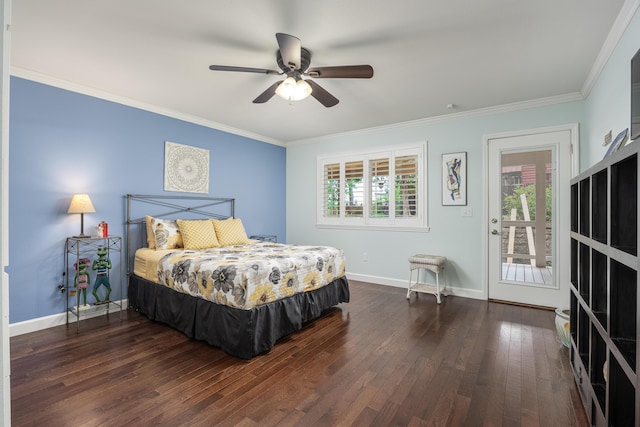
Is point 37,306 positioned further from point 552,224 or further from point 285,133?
point 552,224

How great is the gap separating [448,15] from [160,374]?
10.5 feet

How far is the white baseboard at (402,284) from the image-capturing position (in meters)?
4.11

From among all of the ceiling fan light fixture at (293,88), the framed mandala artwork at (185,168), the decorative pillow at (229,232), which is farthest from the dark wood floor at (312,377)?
the ceiling fan light fixture at (293,88)

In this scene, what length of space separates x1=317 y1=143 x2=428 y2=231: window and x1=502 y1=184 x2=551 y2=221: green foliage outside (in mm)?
1022

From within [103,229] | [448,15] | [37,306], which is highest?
[448,15]

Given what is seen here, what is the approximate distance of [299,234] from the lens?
5824 millimetres

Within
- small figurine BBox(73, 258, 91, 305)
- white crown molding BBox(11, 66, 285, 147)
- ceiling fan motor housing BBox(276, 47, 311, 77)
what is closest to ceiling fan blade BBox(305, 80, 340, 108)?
ceiling fan motor housing BBox(276, 47, 311, 77)

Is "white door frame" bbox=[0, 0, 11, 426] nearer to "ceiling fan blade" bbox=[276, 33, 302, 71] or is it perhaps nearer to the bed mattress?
"ceiling fan blade" bbox=[276, 33, 302, 71]

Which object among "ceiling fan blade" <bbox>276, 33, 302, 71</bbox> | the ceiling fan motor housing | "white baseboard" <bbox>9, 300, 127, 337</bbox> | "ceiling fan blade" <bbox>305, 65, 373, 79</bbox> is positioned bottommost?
"white baseboard" <bbox>9, 300, 127, 337</bbox>

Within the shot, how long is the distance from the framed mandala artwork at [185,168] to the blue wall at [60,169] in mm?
86

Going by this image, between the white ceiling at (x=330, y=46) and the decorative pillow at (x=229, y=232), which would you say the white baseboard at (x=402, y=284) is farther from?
the white ceiling at (x=330, y=46)

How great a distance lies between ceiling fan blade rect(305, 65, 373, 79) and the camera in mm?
2383

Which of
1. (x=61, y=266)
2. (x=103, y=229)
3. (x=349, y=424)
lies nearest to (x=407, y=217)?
(x=349, y=424)

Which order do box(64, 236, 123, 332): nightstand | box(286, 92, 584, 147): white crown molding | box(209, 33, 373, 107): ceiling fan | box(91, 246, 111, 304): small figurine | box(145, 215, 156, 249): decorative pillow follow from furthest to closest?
1. box(145, 215, 156, 249): decorative pillow
2. box(286, 92, 584, 147): white crown molding
3. box(91, 246, 111, 304): small figurine
4. box(64, 236, 123, 332): nightstand
5. box(209, 33, 373, 107): ceiling fan
